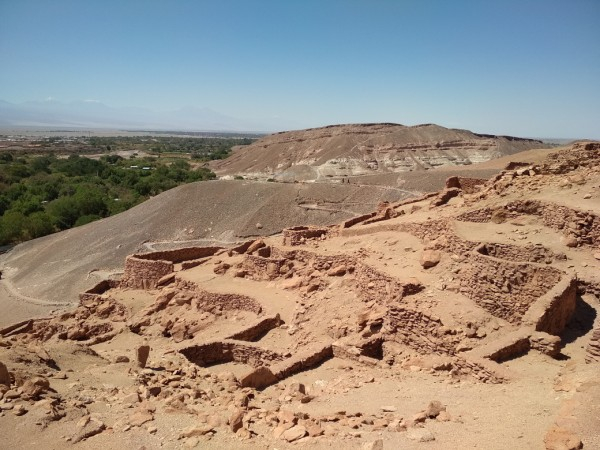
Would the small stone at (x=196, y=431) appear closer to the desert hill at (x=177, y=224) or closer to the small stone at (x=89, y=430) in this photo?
the small stone at (x=89, y=430)

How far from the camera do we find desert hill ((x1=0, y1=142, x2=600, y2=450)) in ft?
21.7

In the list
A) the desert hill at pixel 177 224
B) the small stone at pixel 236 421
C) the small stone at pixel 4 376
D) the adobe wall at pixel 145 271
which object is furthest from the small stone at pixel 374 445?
the desert hill at pixel 177 224

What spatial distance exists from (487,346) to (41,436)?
7.91 meters

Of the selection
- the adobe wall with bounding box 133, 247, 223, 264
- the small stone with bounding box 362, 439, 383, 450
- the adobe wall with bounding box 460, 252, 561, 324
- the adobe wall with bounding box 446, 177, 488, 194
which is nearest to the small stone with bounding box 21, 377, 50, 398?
the small stone with bounding box 362, 439, 383, 450

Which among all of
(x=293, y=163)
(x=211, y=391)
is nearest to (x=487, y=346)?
(x=211, y=391)

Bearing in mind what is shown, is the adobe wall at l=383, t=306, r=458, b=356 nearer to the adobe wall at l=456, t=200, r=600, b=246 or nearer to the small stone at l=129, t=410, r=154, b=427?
the adobe wall at l=456, t=200, r=600, b=246

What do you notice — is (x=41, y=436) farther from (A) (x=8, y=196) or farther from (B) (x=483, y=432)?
(A) (x=8, y=196)

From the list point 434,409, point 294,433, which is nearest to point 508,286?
point 434,409

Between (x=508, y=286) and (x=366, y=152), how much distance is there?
7508 centimetres

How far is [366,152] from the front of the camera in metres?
84.1

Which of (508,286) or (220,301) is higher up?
(508,286)

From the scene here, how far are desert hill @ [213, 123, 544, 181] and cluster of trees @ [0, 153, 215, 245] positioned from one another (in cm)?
1710

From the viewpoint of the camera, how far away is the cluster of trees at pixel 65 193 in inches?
1711

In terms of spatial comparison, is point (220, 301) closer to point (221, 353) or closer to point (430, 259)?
point (221, 353)
